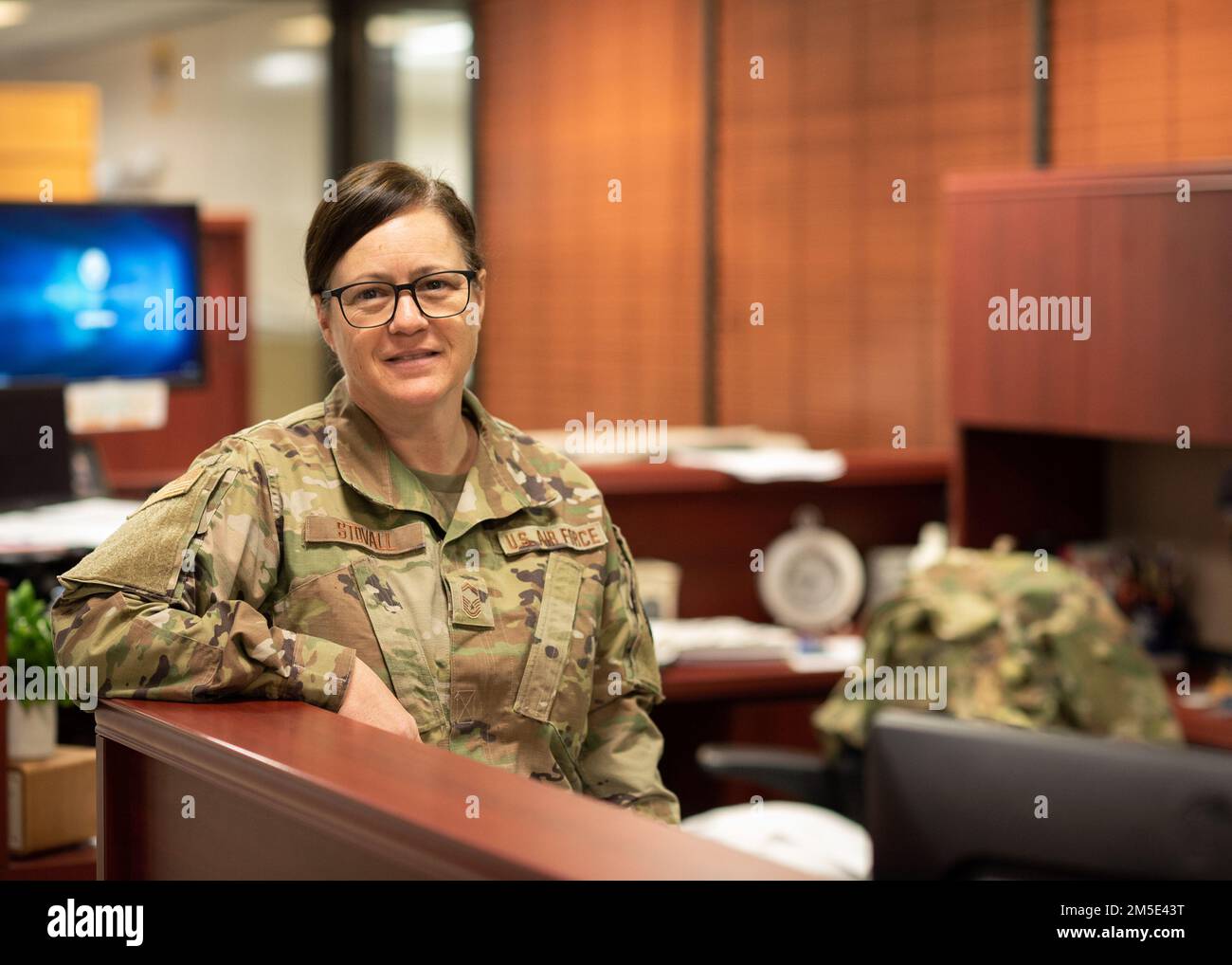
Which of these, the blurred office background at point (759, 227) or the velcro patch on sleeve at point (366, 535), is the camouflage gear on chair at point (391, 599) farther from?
the blurred office background at point (759, 227)

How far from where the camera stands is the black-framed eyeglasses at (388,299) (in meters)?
1.84

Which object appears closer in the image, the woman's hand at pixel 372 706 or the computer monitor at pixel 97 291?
the woman's hand at pixel 372 706

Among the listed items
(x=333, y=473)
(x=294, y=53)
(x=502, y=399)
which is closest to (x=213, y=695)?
(x=333, y=473)

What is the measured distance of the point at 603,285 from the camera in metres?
6.29

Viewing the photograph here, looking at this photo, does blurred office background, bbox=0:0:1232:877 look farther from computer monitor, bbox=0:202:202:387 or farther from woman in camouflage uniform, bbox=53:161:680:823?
computer monitor, bbox=0:202:202:387

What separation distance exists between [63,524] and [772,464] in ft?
6.11

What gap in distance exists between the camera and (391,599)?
1802 mm

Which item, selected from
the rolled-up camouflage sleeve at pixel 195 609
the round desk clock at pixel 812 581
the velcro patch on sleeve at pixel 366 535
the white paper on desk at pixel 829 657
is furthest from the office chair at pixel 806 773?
the rolled-up camouflage sleeve at pixel 195 609

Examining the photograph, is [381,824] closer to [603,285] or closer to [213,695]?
[213,695]

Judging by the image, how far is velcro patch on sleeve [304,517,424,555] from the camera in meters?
1.78

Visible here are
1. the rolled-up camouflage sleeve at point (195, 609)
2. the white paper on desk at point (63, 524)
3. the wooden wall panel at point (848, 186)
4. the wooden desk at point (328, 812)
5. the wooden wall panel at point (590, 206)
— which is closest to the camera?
the wooden desk at point (328, 812)

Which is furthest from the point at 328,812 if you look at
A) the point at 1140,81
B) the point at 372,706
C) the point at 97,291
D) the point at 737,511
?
the point at 1140,81

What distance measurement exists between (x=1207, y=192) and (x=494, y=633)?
215cm

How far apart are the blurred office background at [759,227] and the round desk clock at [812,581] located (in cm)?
8
